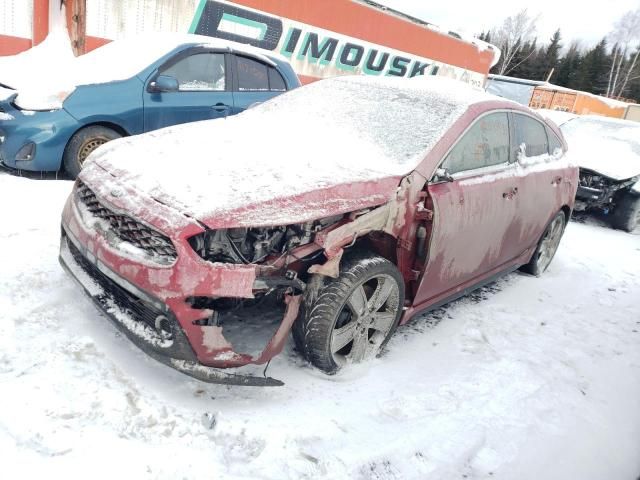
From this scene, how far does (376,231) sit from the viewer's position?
284 centimetres

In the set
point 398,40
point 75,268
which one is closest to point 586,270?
point 75,268

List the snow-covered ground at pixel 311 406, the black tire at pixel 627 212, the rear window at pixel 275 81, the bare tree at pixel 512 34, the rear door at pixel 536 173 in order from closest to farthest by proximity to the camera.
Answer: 1. the snow-covered ground at pixel 311 406
2. the rear door at pixel 536 173
3. the rear window at pixel 275 81
4. the black tire at pixel 627 212
5. the bare tree at pixel 512 34

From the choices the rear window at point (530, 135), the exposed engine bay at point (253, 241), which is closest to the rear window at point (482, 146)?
the rear window at point (530, 135)

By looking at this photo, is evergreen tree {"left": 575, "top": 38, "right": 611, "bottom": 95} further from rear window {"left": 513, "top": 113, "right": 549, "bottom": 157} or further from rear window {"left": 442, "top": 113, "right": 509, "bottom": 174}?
rear window {"left": 442, "top": 113, "right": 509, "bottom": 174}

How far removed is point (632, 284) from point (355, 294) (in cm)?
422

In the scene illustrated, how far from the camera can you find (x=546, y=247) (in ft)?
16.8

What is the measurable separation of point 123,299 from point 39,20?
8732 millimetres

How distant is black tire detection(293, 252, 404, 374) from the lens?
8.50 feet

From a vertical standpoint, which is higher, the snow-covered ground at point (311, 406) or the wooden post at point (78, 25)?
the wooden post at point (78, 25)

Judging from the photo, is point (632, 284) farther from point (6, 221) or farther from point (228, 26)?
point (228, 26)

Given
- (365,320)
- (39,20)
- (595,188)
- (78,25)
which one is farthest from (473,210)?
(39,20)

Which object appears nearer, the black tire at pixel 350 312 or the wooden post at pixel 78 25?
the black tire at pixel 350 312

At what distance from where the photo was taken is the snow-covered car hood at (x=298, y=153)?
93.9 inches

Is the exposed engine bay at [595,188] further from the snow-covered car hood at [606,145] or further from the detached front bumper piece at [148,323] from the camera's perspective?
A: the detached front bumper piece at [148,323]
